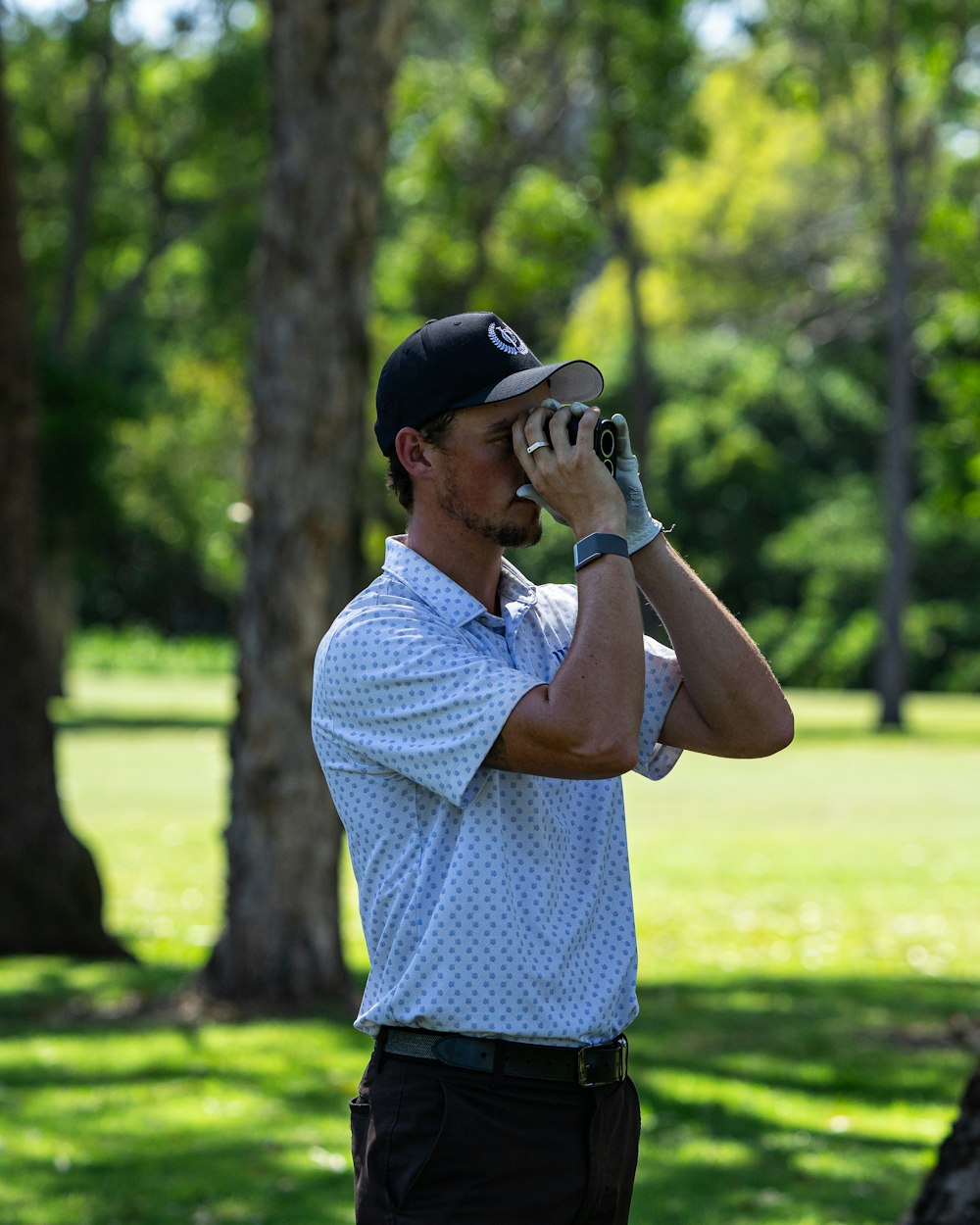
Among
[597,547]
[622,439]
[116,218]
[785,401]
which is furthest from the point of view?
[785,401]

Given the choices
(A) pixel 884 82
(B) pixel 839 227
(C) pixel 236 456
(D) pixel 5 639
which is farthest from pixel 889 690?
(D) pixel 5 639

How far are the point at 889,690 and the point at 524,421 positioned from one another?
31088mm

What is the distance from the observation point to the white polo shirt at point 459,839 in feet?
9.09

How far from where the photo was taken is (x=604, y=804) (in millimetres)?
2990

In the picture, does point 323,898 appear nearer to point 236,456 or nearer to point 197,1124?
point 197,1124

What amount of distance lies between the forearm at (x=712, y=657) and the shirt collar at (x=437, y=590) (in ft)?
0.78

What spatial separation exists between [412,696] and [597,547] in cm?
36

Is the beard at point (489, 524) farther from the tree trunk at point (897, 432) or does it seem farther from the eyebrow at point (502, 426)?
the tree trunk at point (897, 432)

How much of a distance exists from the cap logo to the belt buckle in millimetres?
1107

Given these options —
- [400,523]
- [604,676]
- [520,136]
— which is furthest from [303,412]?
[400,523]

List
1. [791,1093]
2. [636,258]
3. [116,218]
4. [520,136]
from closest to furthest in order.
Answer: [791,1093]
[520,136]
[116,218]
[636,258]

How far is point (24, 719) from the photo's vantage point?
10.9 m

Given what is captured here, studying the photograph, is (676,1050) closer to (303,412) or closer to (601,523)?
(303,412)

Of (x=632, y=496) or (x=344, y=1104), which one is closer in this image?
(x=632, y=496)
